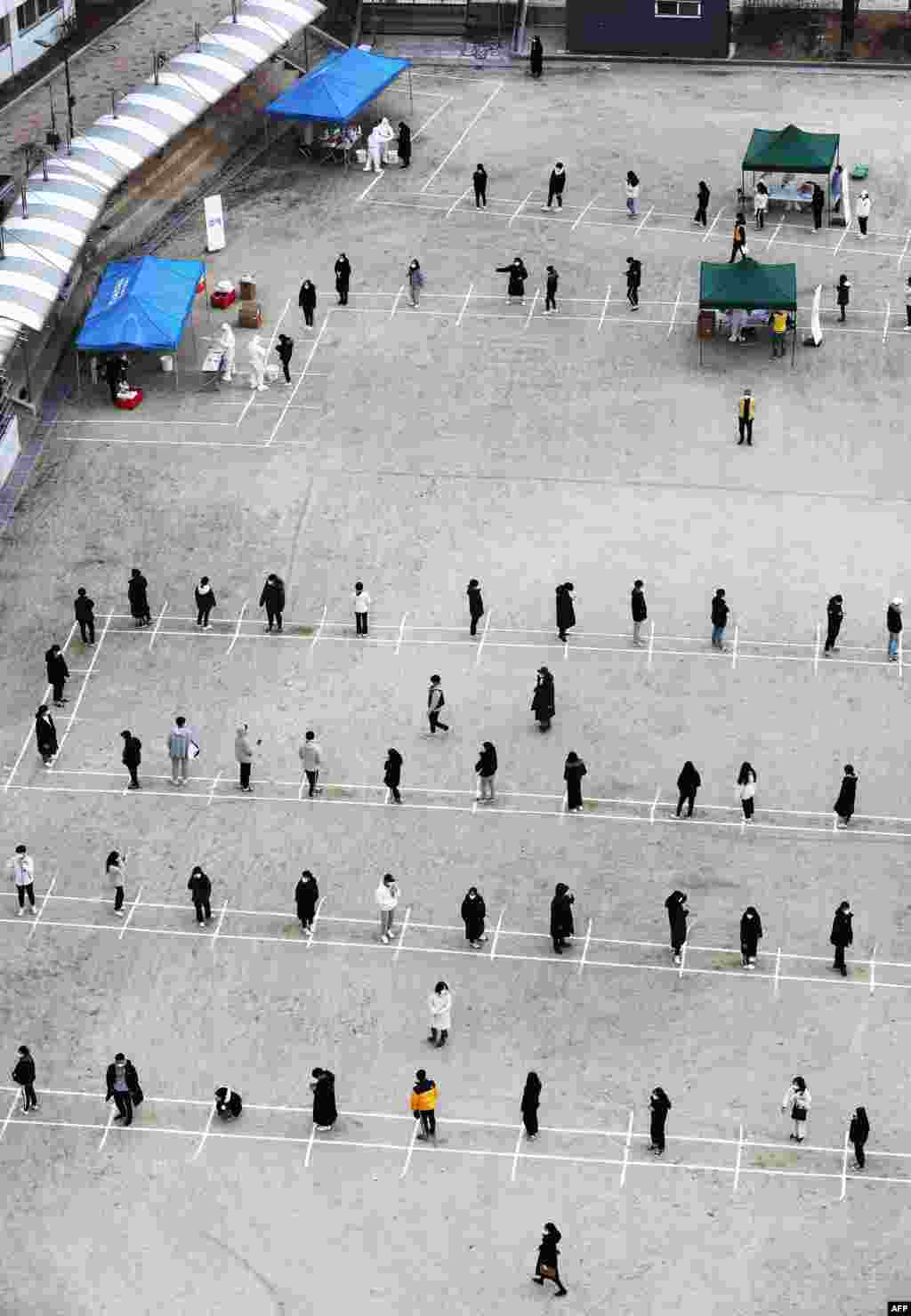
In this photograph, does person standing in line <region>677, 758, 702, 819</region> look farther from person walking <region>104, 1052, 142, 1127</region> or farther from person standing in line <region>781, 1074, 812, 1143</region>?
person walking <region>104, 1052, 142, 1127</region>

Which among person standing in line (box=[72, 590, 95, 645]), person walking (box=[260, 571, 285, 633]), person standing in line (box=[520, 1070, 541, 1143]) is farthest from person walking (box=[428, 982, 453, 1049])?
person standing in line (box=[72, 590, 95, 645])

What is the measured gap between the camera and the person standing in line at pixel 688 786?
5088cm

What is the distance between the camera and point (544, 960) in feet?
159

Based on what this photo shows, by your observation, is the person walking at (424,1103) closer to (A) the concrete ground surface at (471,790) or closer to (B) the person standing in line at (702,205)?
(A) the concrete ground surface at (471,790)

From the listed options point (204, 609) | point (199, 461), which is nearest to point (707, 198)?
point (199, 461)

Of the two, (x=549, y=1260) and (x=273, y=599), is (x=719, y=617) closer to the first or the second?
(x=273, y=599)

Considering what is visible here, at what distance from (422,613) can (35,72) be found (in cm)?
3337

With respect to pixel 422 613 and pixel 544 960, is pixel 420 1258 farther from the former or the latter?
pixel 422 613

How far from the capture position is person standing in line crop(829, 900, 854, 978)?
47250mm

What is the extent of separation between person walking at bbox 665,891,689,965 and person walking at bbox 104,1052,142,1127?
9.67 metres

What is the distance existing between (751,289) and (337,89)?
1609 cm

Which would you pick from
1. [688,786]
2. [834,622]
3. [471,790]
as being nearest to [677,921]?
[688,786]

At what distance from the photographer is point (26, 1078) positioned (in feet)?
148

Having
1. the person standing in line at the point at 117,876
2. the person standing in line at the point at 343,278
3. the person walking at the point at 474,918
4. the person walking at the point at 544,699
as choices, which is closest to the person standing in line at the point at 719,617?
the person walking at the point at 544,699
